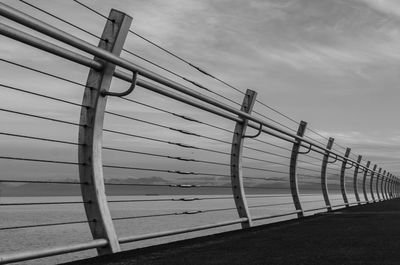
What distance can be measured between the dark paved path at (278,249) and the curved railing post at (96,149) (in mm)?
171

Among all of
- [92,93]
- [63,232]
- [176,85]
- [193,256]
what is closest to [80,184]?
[92,93]

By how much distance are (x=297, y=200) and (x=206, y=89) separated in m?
3.44

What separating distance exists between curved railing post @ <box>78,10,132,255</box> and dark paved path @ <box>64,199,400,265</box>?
0.17 metres

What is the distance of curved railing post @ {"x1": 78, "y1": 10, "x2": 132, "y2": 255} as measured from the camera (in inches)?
123

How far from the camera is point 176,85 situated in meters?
3.87

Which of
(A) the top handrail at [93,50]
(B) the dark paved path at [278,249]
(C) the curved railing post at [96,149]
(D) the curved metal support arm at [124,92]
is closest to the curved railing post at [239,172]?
(B) the dark paved path at [278,249]

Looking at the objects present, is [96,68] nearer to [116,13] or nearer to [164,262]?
[116,13]

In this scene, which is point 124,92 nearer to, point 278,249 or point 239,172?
point 278,249

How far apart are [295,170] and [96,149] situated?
4.56 m

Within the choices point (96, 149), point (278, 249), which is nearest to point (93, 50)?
point (96, 149)

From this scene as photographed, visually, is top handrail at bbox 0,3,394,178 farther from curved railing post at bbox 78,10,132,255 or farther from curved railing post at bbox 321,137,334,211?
curved railing post at bbox 321,137,334,211

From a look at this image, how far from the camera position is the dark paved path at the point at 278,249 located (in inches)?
126

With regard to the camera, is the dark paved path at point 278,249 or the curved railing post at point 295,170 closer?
the dark paved path at point 278,249

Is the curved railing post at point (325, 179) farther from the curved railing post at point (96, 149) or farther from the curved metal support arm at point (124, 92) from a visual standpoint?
the curved railing post at point (96, 149)
